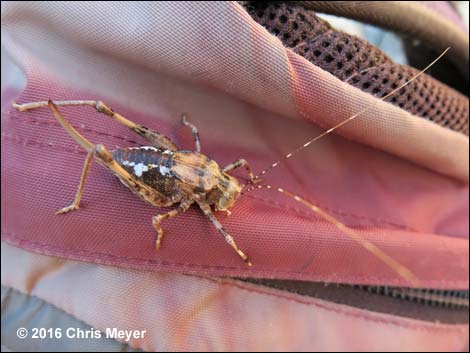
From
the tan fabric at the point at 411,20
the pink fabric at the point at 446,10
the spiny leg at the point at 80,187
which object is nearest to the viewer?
the spiny leg at the point at 80,187

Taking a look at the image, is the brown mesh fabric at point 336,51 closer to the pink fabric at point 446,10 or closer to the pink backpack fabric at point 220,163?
the pink backpack fabric at point 220,163

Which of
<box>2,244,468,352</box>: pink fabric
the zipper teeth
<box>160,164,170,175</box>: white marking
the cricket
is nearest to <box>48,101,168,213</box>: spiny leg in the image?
the cricket

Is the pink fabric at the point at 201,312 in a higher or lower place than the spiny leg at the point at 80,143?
lower

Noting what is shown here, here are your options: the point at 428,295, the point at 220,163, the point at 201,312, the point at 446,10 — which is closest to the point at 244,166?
the point at 220,163

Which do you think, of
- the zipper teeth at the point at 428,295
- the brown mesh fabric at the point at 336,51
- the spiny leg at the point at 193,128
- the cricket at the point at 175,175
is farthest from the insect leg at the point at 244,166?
the zipper teeth at the point at 428,295

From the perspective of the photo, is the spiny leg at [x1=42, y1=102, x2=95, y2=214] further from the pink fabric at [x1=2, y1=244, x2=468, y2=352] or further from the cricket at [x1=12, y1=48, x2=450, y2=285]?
the pink fabric at [x1=2, y1=244, x2=468, y2=352]

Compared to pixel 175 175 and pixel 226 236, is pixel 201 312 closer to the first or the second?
pixel 226 236
